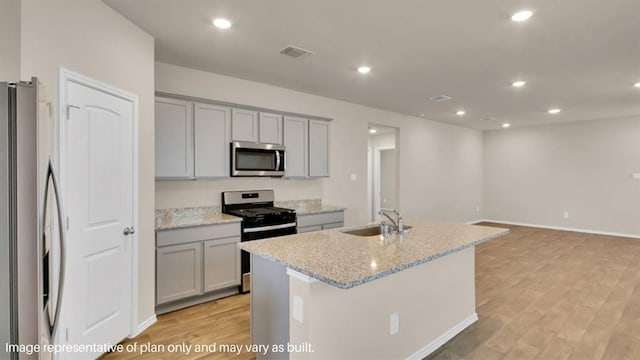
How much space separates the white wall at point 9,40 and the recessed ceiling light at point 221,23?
46.7 inches

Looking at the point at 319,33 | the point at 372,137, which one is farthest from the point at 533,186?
the point at 319,33

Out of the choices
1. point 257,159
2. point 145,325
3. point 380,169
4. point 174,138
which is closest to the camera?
point 145,325

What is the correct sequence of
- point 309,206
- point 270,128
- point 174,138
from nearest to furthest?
point 174,138 → point 270,128 → point 309,206

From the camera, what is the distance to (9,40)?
1854 mm

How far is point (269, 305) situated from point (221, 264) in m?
1.51

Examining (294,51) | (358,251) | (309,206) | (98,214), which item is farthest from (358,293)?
(309,206)

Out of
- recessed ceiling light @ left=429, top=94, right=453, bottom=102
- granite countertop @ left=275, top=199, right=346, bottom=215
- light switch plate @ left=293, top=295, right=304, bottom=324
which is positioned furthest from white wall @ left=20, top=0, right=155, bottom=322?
recessed ceiling light @ left=429, top=94, right=453, bottom=102

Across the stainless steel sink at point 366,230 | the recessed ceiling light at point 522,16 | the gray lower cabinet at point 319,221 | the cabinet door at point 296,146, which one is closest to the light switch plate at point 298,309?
the stainless steel sink at point 366,230

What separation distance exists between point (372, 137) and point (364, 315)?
21.7 feet

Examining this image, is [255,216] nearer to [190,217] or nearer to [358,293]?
[190,217]

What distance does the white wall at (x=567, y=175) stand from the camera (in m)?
6.85

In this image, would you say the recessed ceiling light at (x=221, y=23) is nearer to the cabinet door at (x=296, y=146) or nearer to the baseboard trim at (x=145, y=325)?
the cabinet door at (x=296, y=146)

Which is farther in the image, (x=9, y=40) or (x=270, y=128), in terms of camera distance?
(x=270, y=128)

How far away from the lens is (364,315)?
6.51ft
